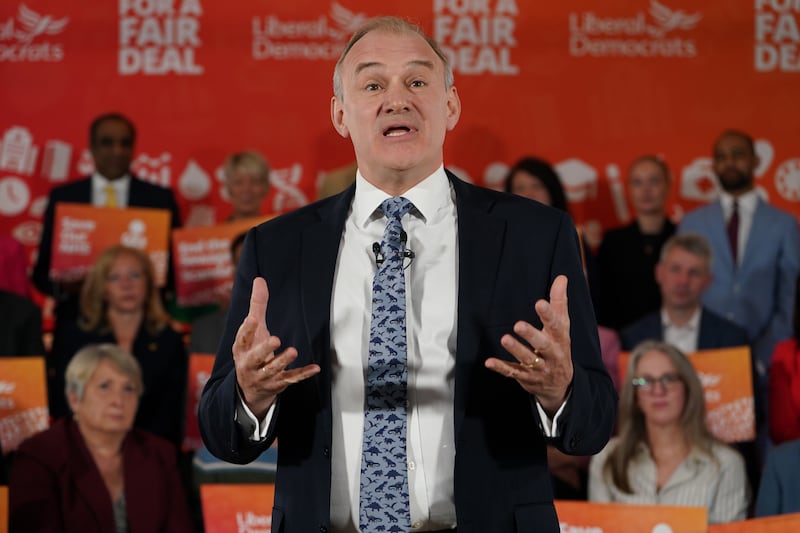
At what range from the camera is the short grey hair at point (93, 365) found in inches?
180

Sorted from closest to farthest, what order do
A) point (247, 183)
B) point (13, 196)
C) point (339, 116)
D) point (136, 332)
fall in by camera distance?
point (339, 116)
point (136, 332)
point (247, 183)
point (13, 196)

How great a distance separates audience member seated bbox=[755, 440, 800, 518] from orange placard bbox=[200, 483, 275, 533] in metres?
1.75

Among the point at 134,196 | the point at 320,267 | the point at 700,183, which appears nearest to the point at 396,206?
the point at 320,267

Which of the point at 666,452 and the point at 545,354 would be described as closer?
the point at 545,354

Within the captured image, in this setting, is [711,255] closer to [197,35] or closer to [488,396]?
[197,35]

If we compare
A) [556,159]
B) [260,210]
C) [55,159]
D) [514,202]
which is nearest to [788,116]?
[556,159]

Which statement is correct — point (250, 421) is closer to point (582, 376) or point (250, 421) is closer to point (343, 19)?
point (582, 376)

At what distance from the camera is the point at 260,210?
6.06 m

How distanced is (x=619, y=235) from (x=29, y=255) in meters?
2.99

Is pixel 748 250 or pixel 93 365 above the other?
pixel 748 250

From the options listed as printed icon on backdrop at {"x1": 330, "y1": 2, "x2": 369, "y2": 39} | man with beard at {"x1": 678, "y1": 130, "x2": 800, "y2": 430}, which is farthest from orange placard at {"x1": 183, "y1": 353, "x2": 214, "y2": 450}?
man with beard at {"x1": 678, "y1": 130, "x2": 800, "y2": 430}

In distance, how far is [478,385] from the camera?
1993 mm

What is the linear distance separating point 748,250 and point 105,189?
3054 millimetres

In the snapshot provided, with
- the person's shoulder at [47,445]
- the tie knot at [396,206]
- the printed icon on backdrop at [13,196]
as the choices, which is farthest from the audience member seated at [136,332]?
the tie knot at [396,206]
